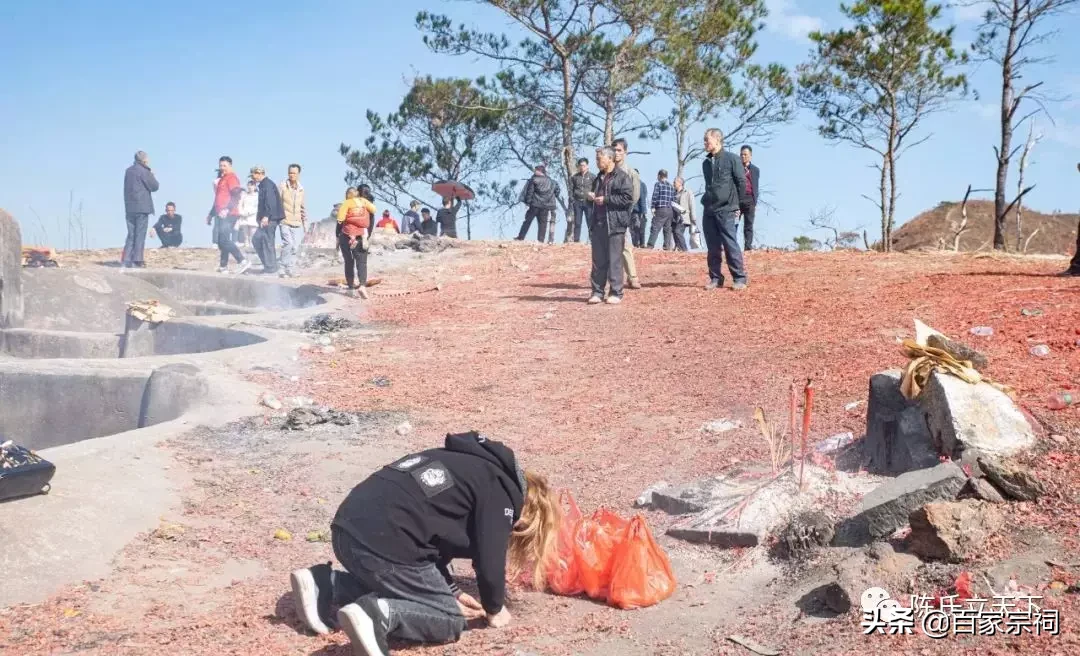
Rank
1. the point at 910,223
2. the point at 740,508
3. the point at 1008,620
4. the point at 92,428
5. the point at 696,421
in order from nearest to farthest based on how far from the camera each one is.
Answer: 1. the point at 1008,620
2. the point at 740,508
3. the point at 696,421
4. the point at 92,428
5. the point at 910,223

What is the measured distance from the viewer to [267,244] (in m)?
16.9

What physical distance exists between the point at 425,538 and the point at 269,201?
12871 mm

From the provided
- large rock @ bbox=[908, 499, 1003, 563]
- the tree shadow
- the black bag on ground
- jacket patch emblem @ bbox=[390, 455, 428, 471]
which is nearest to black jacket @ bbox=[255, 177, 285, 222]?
the tree shadow

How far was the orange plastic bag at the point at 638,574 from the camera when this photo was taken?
459cm

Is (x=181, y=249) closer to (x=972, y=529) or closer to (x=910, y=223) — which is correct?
(x=972, y=529)

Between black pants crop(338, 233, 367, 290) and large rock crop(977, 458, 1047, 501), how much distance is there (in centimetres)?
1046

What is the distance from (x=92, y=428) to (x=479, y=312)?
5182 mm

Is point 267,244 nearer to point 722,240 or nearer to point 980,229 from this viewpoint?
point 722,240

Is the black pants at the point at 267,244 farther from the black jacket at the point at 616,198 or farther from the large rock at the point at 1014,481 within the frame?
the large rock at the point at 1014,481

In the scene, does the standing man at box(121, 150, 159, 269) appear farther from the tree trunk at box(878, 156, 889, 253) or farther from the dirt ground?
the tree trunk at box(878, 156, 889, 253)

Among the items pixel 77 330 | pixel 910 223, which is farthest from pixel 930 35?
pixel 77 330

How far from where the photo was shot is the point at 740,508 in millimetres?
5355

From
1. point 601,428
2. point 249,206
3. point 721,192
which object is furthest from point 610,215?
point 249,206

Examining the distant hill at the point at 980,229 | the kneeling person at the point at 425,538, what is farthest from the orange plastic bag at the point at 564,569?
the distant hill at the point at 980,229
